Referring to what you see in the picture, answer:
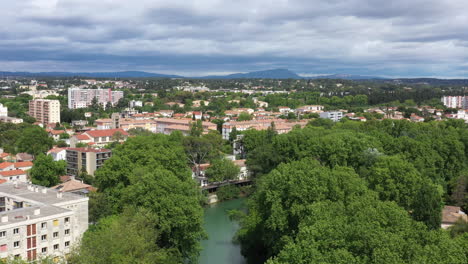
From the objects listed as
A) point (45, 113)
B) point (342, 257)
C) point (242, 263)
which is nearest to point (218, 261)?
point (242, 263)

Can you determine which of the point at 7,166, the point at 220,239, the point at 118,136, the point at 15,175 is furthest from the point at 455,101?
the point at 15,175

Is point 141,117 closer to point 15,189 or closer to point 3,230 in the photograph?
point 15,189

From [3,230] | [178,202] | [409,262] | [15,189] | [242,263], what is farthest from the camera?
[15,189]

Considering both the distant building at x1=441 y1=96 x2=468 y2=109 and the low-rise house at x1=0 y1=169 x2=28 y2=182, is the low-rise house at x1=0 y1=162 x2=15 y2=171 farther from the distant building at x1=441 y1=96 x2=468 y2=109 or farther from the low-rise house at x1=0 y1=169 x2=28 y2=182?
the distant building at x1=441 y1=96 x2=468 y2=109

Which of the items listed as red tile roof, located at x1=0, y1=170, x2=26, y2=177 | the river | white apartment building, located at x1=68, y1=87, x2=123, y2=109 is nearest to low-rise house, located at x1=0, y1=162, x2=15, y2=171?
red tile roof, located at x1=0, y1=170, x2=26, y2=177

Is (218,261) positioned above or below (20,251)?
below

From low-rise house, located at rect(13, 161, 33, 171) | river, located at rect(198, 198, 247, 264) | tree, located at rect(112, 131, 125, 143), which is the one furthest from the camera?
tree, located at rect(112, 131, 125, 143)
